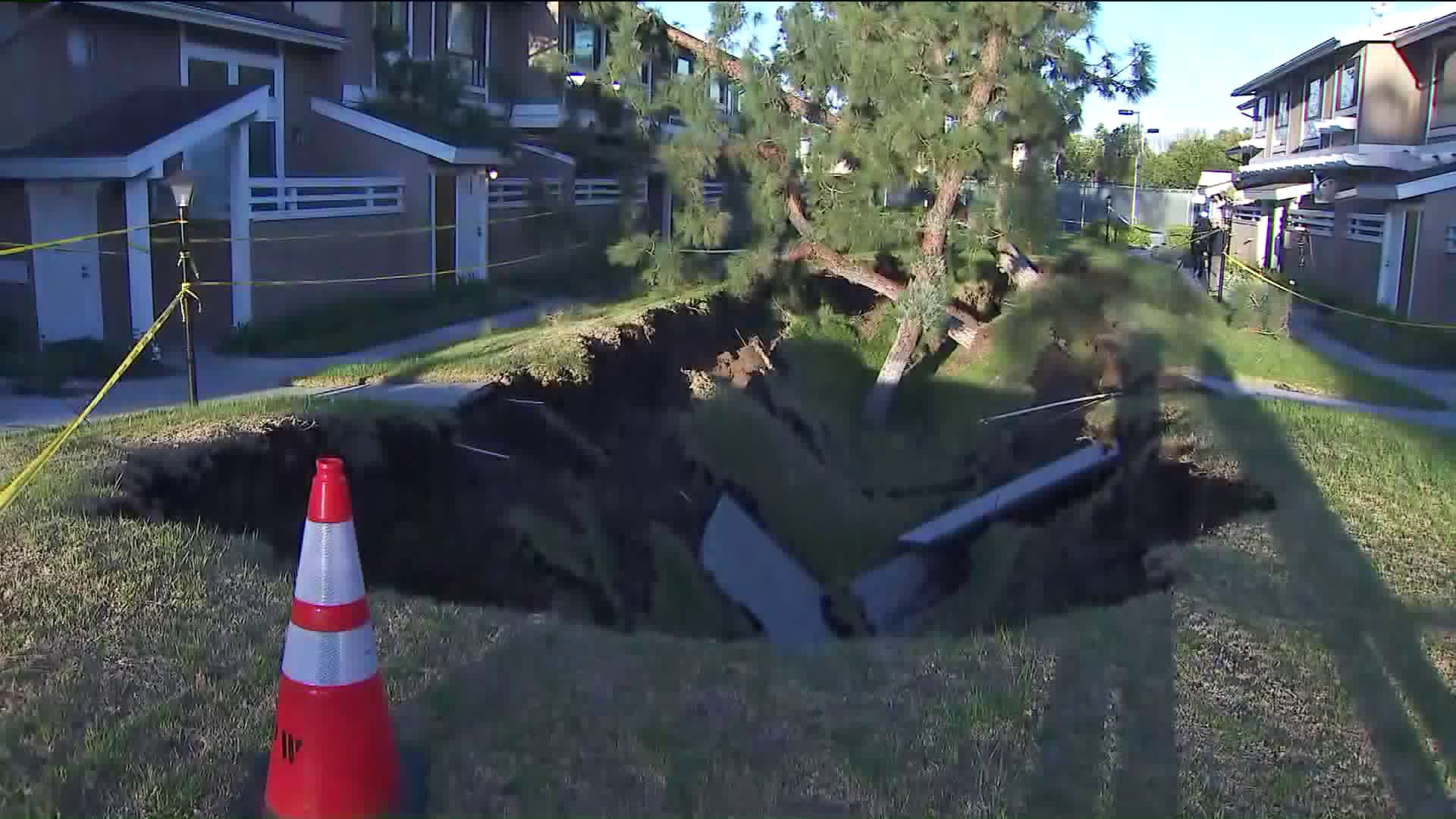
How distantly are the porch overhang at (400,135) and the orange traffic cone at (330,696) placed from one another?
37.4ft

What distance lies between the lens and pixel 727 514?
1057cm

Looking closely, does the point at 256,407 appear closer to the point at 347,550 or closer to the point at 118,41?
the point at 118,41

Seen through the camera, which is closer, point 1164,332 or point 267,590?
point 267,590

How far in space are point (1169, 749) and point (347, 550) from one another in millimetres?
2683

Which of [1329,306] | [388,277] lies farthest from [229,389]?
[1329,306]

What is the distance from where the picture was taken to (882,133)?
930 cm

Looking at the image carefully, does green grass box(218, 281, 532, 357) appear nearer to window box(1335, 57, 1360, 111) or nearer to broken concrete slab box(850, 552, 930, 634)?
broken concrete slab box(850, 552, 930, 634)

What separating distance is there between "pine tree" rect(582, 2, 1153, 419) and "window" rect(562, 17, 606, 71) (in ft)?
1.16

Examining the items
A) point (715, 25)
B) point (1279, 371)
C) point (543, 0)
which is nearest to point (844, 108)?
point (715, 25)

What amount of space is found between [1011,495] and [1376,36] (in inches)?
147

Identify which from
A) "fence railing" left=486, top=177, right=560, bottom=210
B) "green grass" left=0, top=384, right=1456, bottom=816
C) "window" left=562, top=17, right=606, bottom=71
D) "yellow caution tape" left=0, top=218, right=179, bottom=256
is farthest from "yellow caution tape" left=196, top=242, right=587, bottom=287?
"green grass" left=0, top=384, right=1456, bottom=816

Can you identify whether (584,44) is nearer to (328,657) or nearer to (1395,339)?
(1395,339)

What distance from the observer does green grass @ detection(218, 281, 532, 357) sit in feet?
40.9

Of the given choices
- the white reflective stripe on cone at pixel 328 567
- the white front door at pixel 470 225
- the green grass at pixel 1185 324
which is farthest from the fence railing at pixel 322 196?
the white reflective stripe on cone at pixel 328 567
